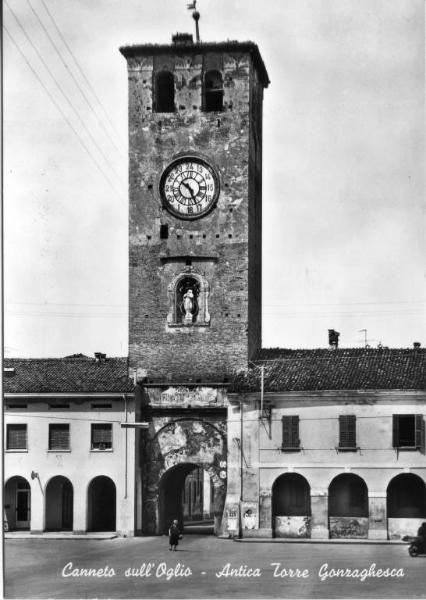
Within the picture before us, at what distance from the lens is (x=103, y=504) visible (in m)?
50.8

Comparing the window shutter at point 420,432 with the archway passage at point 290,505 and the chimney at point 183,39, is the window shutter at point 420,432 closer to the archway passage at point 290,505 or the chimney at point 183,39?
the archway passage at point 290,505

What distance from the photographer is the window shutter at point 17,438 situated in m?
49.0

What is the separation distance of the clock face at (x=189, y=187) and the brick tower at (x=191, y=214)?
44mm

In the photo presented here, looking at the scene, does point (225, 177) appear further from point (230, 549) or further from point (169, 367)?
point (230, 549)

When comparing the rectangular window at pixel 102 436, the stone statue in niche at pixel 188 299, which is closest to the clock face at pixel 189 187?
the stone statue in niche at pixel 188 299

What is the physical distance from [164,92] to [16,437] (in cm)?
1659

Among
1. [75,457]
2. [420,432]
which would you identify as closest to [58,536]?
[75,457]

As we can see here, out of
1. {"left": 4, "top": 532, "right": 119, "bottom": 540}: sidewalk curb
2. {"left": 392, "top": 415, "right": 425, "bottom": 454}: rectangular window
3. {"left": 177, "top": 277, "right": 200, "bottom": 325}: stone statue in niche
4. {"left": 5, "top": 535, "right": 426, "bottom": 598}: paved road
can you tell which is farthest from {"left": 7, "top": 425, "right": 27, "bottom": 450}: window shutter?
{"left": 392, "top": 415, "right": 425, "bottom": 454}: rectangular window

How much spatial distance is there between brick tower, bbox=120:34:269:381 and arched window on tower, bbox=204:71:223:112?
0.04 meters

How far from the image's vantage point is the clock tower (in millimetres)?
49875

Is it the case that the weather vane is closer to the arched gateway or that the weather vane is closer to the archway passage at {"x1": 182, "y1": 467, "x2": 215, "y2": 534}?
the arched gateway

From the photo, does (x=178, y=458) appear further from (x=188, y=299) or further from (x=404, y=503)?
(x=404, y=503)

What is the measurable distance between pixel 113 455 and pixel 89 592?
2070 centimetres

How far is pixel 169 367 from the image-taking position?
50.1m
